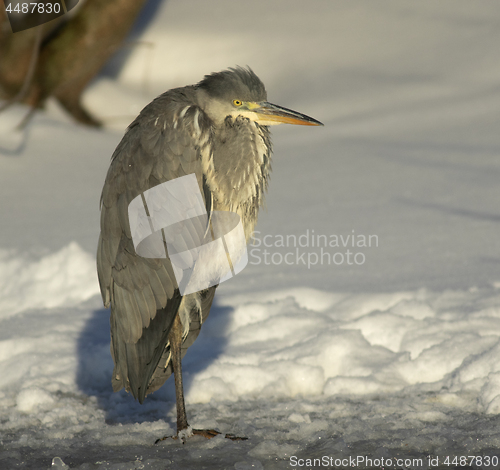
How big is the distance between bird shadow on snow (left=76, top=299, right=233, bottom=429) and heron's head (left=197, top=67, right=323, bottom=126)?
4.84 ft

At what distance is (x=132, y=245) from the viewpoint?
105 inches

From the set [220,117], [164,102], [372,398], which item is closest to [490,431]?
[372,398]

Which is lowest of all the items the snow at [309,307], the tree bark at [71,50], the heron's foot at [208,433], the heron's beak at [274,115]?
the heron's foot at [208,433]

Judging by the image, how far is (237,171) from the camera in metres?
2.80

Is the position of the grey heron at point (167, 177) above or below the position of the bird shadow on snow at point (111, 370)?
above

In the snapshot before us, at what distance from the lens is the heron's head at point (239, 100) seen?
2838 mm

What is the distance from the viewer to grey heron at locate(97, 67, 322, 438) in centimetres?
266

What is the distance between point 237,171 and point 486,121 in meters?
5.93

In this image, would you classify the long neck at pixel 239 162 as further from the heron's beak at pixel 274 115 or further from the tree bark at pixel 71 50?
the tree bark at pixel 71 50

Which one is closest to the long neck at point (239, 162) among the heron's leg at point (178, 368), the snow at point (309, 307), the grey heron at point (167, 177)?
the grey heron at point (167, 177)

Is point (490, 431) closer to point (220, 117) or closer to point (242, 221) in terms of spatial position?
point (242, 221)

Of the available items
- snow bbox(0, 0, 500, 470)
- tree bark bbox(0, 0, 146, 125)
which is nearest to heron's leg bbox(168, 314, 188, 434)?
snow bbox(0, 0, 500, 470)

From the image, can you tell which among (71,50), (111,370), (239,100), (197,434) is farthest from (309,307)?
(71,50)

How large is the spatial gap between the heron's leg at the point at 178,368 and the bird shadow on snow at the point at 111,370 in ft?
0.61
